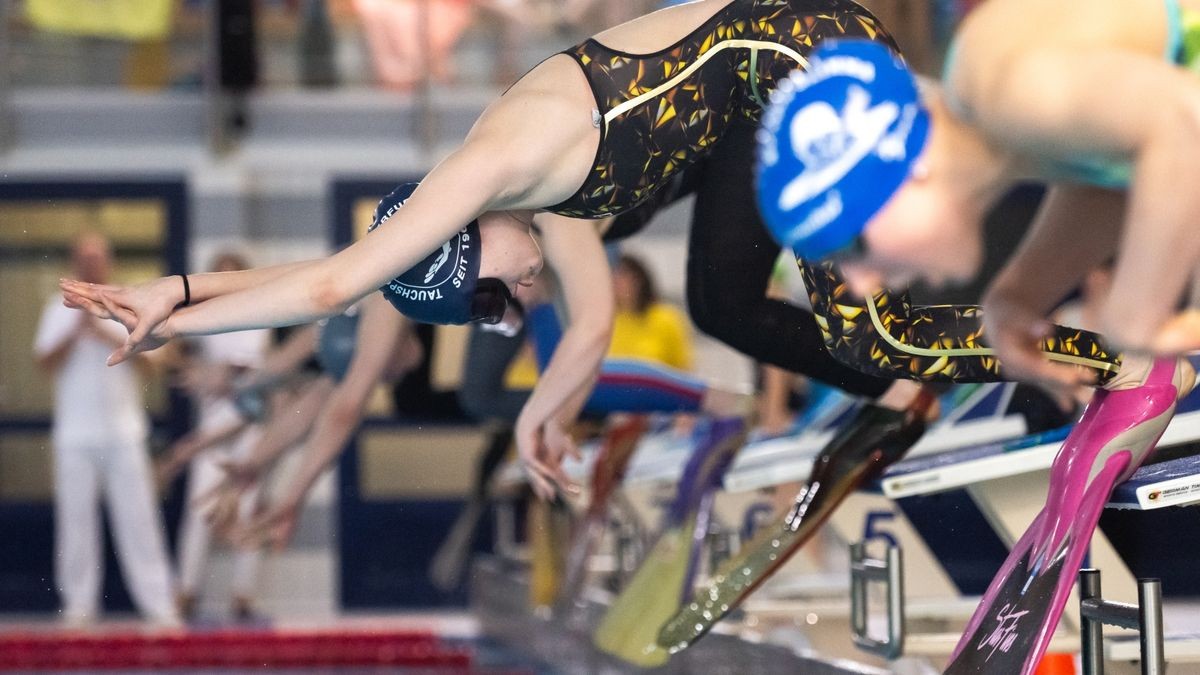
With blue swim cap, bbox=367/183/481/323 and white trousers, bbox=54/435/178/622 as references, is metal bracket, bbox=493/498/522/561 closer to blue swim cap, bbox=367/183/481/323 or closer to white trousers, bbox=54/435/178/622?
white trousers, bbox=54/435/178/622

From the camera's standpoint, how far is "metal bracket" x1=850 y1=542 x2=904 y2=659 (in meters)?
2.91

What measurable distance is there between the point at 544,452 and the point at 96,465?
563cm

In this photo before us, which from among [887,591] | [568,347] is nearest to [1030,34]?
[887,591]

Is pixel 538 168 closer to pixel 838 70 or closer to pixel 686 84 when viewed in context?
pixel 686 84

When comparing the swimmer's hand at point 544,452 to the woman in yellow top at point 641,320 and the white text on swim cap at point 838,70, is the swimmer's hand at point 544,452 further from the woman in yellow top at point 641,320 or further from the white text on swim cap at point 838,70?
the woman in yellow top at point 641,320

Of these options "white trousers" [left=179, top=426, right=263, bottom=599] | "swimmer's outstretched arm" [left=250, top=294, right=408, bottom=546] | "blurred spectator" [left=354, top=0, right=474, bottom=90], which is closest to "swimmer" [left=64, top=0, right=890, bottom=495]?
"swimmer's outstretched arm" [left=250, top=294, right=408, bottom=546]

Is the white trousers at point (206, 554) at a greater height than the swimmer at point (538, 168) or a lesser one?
lesser

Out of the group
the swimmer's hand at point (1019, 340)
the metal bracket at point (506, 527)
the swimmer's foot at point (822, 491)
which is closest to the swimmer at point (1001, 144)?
the swimmer's hand at point (1019, 340)

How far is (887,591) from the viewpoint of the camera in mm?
2924

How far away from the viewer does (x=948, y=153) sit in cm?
162

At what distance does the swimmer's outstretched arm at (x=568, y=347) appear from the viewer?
10.4 ft

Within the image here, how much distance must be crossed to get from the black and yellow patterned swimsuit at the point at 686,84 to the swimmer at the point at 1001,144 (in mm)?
770

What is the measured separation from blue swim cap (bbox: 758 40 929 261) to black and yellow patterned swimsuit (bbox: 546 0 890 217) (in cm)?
78

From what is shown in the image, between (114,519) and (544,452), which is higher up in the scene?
(544,452)
